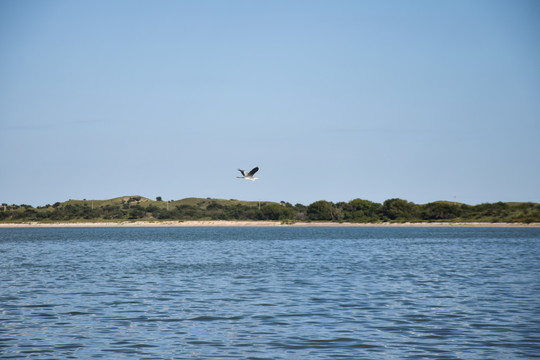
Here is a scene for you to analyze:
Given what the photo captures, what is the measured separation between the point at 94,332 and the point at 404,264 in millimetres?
30176

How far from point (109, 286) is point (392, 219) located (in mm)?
158271

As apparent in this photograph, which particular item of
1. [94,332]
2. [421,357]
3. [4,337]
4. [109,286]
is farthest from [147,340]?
[109,286]

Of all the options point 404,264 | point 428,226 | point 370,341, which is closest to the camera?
point 370,341

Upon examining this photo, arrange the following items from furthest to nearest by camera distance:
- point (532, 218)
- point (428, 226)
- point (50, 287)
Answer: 1. point (428, 226)
2. point (532, 218)
3. point (50, 287)

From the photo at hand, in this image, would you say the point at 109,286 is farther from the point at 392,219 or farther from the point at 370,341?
the point at 392,219

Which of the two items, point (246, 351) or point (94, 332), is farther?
point (94, 332)

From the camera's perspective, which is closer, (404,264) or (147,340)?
(147,340)

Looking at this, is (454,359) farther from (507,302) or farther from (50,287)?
(50,287)

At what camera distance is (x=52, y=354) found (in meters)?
16.5

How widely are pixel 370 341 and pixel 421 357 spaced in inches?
82.6

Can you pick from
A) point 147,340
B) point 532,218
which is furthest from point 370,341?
point 532,218

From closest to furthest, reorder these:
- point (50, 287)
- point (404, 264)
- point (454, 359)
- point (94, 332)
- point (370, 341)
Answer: point (454, 359) → point (370, 341) → point (94, 332) → point (50, 287) → point (404, 264)

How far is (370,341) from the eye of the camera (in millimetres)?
17969

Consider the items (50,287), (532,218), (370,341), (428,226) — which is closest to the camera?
(370,341)
